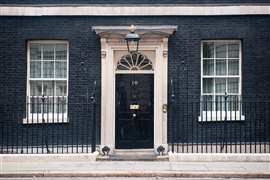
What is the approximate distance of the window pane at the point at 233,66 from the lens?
656 inches

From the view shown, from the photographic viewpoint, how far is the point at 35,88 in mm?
16672

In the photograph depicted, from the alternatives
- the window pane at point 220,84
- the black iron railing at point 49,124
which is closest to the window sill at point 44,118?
the black iron railing at point 49,124

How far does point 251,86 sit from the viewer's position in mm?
16359

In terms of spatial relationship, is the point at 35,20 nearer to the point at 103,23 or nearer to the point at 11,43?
the point at 11,43

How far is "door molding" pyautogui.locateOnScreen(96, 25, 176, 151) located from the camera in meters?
16.2

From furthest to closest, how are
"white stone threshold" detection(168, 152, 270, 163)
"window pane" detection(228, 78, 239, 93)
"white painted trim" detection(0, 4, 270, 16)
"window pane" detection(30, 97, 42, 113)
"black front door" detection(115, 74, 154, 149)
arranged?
"window pane" detection(228, 78, 239, 93), "black front door" detection(115, 74, 154, 149), "white painted trim" detection(0, 4, 270, 16), "window pane" detection(30, 97, 42, 113), "white stone threshold" detection(168, 152, 270, 163)

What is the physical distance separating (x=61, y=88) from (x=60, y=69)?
61cm

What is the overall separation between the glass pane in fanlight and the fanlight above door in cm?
219

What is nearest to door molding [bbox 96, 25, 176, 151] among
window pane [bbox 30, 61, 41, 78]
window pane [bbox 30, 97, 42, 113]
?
window pane [bbox 30, 97, 42, 113]

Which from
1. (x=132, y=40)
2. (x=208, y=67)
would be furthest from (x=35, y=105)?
(x=208, y=67)

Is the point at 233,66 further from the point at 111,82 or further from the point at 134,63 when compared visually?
the point at 111,82

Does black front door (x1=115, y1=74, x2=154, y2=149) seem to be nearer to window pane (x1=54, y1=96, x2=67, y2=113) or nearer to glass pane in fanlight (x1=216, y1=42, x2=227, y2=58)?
window pane (x1=54, y1=96, x2=67, y2=113)

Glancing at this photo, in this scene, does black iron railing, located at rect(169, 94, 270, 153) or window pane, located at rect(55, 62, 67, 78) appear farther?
window pane, located at rect(55, 62, 67, 78)

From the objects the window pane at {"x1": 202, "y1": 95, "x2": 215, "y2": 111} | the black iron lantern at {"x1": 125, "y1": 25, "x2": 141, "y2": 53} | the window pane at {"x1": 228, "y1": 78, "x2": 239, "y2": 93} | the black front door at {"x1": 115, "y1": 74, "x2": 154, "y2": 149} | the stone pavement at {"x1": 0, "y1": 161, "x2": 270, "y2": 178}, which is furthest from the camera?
the window pane at {"x1": 228, "y1": 78, "x2": 239, "y2": 93}
